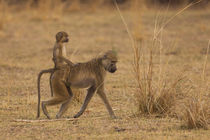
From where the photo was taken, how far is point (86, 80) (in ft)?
24.8

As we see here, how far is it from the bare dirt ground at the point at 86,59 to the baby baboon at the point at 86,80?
0.29m

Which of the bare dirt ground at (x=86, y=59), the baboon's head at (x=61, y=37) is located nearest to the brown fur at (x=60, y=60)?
the baboon's head at (x=61, y=37)

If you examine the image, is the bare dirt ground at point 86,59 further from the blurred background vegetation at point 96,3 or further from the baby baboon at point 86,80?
the blurred background vegetation at point 96,3

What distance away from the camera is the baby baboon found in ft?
24.1

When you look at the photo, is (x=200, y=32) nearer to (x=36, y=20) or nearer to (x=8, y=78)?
(x=36, y=20)

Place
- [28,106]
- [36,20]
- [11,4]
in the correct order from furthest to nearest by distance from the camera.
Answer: [11,4]
[36,20]
[28,106]

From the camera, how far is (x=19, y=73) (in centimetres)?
1200

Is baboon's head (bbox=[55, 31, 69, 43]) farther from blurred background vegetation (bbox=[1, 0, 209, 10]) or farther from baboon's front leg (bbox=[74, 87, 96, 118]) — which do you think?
blurred background vegetation (bbox=[1, 0, 209, 10])

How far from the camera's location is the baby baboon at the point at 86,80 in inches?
289

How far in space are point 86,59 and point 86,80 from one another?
6204mm

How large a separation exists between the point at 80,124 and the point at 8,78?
4556mm

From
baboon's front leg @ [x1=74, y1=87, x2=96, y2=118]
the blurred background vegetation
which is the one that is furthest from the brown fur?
the blurred background vegetation

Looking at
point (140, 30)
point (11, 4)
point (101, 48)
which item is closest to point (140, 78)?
point (101, 48)

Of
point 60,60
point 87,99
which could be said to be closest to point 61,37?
point 60,60
